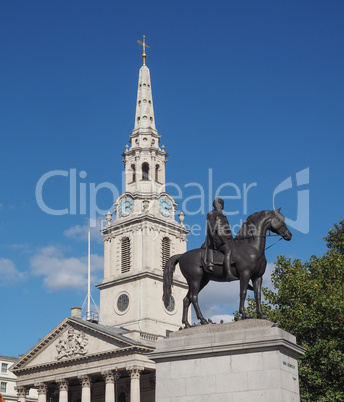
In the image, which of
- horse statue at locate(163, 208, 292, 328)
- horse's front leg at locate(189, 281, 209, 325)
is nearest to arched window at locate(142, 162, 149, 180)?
horse statue at locate(163, 208, 292, 328)

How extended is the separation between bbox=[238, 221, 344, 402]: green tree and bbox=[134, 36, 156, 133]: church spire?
48.1m

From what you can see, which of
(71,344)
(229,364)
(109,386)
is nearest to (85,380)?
(109,386)

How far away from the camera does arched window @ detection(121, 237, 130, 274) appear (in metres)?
82.7

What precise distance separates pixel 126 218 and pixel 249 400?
69.4 meters

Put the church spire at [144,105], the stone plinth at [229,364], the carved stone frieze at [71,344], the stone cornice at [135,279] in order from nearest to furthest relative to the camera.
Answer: the stone plinth at [229,364]
the carved stone frieze at [71,344]
the stone cornice at [135,279]
the church spire at [144,105]

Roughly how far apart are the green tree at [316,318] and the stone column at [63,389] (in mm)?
35602

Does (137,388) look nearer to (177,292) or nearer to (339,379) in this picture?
(177,292)

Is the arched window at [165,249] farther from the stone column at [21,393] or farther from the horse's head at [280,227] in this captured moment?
the horse's head at [280,227]

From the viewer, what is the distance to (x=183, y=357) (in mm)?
17547

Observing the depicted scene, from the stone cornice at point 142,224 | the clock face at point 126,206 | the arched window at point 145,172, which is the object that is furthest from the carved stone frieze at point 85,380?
the arched window at point 145,172

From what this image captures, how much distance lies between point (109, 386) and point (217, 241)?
53390mm

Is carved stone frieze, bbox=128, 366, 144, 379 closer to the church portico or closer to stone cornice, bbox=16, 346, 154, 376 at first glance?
the church portico

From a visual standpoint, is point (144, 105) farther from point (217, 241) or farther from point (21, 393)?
point (217, 241)

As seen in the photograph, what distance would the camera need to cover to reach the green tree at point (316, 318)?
122ft
